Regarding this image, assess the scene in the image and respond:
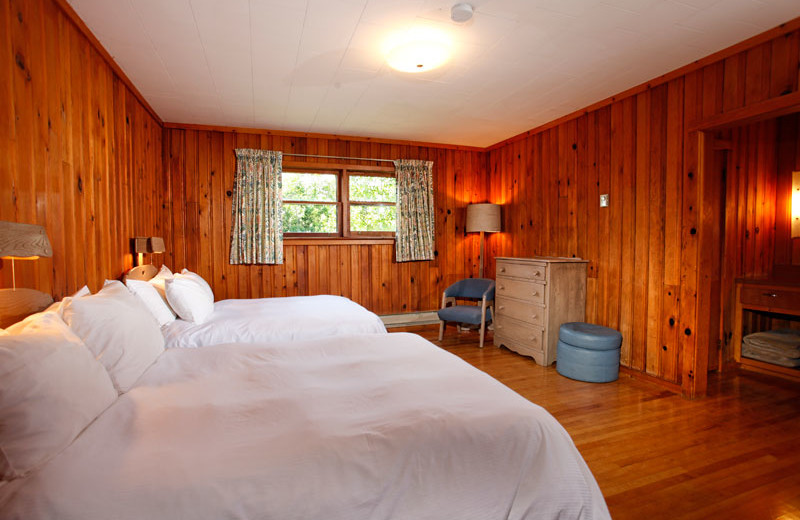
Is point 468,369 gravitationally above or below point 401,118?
below

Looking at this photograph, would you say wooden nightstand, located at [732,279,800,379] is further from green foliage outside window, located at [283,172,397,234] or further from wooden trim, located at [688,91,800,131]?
green foliage outside window, located at [283,172,397,234]

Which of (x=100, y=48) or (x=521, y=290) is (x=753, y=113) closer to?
(x=521, y=290)

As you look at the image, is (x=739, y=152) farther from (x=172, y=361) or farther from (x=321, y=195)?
(x=172, y=361)

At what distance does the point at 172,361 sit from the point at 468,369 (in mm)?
1390

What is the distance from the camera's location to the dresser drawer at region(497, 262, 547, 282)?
3688 millimetres

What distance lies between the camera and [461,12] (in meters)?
2.12

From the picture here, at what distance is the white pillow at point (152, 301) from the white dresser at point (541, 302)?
314 centimetres

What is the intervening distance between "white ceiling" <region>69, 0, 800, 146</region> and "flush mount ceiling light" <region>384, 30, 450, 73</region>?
85 mm

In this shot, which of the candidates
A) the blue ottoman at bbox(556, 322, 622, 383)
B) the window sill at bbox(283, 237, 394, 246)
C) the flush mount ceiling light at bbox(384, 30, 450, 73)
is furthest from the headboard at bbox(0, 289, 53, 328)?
the blue ottoman at bbox(556, 322, 622, 383)

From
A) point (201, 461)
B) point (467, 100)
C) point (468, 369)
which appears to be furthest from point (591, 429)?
point (467, 100)

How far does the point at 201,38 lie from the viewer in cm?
246

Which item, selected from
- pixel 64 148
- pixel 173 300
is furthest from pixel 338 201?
pixel 64 148

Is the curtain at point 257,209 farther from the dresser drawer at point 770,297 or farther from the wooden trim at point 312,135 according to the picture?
the dresser drawer at point 770,297

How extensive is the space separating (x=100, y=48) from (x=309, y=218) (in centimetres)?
253
